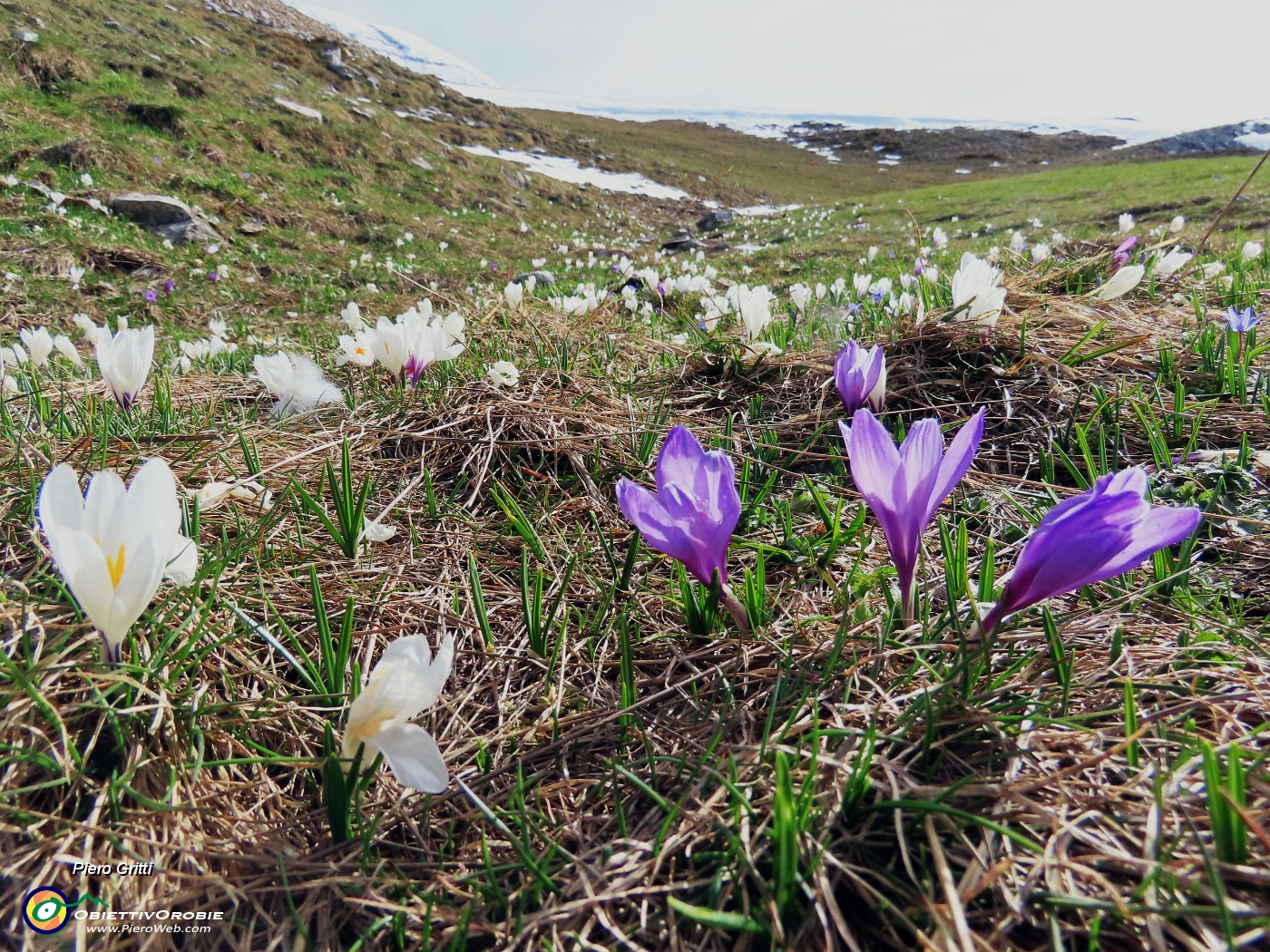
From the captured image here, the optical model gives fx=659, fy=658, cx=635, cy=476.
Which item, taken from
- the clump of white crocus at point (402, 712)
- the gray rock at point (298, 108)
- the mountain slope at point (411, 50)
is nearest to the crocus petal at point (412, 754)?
the clump of white crocus at point (402, 712)

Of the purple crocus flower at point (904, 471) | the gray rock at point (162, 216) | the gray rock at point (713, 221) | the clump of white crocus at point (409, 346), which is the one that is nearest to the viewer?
the purple crocus flower at point (904, 471)

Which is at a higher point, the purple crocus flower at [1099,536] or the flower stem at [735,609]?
the purple crocus flower at [1099,536]

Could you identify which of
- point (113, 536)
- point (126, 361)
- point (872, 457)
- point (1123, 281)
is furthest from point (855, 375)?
point (126, 361)

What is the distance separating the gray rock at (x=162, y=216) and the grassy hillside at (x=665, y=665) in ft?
26.0

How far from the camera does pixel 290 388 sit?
248 cm

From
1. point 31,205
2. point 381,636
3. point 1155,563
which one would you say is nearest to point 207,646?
point 381,636

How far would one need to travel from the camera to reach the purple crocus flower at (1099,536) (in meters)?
0.85

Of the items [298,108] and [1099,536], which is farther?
[298,108]

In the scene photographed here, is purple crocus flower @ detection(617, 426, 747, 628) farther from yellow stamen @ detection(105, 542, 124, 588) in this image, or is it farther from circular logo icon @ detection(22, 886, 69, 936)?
circular logo icon @ detection(22, 886, 69, 936)

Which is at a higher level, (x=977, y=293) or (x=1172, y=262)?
(x=1172, y=262)

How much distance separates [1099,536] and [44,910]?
138 cm

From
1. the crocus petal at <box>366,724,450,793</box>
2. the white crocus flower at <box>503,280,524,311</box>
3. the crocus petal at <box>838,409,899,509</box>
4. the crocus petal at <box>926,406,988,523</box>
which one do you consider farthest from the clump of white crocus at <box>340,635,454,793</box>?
the white crocus flower at <box>503,280,524,311</box>

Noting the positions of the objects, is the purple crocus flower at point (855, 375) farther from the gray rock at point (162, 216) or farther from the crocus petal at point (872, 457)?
the gray rock at point (162, 216)

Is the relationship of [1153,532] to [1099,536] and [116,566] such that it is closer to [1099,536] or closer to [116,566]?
[1099,536]
